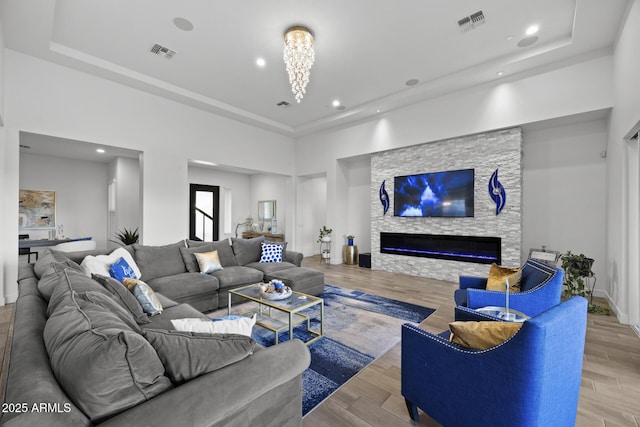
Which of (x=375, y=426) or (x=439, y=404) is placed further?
(x=375, y=426)

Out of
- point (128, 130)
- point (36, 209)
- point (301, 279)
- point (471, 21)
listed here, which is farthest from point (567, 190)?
point (36, 209)

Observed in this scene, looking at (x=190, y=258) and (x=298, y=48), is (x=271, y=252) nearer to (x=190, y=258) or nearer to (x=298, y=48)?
(x=190, y=258)

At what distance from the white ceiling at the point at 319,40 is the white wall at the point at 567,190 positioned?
1.21 meters

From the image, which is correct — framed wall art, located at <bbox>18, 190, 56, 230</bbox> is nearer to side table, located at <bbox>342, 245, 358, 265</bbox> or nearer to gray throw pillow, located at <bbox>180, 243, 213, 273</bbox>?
gray throw pillow, located at <bbox>180, 243, 213, 273</bbox>

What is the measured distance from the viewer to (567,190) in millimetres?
4621

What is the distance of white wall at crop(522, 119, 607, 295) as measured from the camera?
438 cm

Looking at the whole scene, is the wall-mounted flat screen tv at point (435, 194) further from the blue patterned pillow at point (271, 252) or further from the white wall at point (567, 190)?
the blue patterned pillow at point (271, 252)

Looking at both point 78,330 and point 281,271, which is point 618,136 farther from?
point 78,330

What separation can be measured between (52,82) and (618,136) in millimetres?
7769

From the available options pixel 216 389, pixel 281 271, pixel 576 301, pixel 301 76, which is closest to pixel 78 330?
pixel 216 389

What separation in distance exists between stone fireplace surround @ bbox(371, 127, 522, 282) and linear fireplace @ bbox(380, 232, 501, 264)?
3.2 inches

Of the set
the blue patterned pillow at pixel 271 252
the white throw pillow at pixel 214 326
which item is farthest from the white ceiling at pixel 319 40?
the white throw pillow at pixel 214 326

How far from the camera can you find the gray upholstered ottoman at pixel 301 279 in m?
4.05

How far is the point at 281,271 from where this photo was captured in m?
4.33
